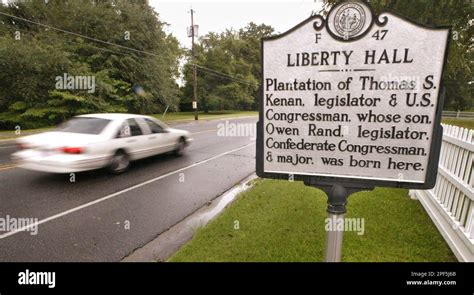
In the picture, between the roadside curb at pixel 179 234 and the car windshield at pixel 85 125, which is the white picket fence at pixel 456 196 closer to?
the roadside curb at pixel 179 234

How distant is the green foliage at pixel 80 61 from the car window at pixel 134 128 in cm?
1350

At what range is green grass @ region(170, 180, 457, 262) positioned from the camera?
11.0 feet

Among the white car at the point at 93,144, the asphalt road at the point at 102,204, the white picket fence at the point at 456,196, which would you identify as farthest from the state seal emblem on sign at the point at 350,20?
the white car at the point at 93,144

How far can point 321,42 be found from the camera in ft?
6.65

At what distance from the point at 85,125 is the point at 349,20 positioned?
22.2ft

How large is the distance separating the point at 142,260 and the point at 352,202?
3.60 m

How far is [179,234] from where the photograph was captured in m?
4.16

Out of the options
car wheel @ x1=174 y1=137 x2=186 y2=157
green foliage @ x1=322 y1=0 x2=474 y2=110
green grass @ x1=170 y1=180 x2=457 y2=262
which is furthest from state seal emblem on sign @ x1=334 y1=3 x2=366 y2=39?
car wheel @ x1=174 y1=137 x2=186 y2=157

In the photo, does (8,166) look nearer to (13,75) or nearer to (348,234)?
(348,234)

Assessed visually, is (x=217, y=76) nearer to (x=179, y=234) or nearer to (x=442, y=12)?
(x=442, y=12)

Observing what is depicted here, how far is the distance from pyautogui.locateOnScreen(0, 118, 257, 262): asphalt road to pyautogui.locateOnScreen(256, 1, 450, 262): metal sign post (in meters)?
2.72

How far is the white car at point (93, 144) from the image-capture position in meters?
5.98
